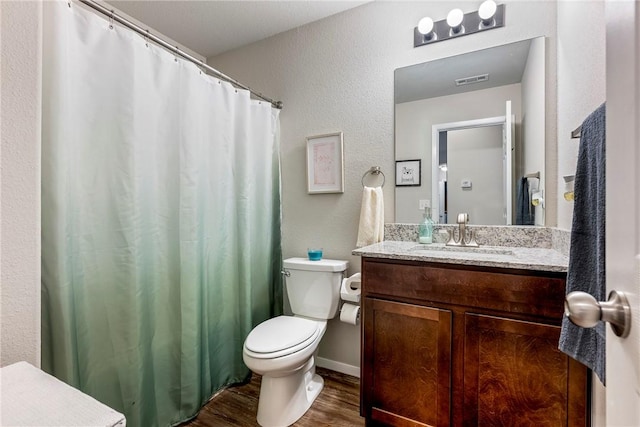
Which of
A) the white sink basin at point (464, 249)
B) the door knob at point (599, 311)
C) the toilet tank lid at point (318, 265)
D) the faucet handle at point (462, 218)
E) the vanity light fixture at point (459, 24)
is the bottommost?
the toilet tank lid at point (318, 265)

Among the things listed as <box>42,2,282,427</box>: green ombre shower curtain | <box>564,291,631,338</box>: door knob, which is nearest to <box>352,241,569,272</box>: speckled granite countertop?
<box>564,291,631,338</box>: door knob

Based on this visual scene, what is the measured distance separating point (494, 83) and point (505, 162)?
0.44 m

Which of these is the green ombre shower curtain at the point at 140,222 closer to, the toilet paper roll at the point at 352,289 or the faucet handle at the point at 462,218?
the toilet paper roll at the point at 352,289

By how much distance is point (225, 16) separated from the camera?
1991 millimetres

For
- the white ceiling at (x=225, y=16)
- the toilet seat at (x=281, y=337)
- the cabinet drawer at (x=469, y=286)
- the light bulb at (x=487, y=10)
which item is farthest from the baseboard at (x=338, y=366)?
the white ceiling at (x=225, y=16)

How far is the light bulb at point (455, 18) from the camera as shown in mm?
1637

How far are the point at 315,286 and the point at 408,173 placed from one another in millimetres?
923

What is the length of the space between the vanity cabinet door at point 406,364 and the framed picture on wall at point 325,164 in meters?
0.89

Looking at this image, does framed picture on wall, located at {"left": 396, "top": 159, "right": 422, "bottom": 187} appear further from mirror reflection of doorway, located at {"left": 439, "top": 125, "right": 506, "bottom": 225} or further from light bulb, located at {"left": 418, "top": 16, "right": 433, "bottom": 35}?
light bulb, located at {"left": 418, "top": 16, "right": 433, "bottom": 35}

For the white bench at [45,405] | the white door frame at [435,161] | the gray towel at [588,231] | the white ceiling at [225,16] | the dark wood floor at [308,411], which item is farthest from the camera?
the white ceiling at [225,16]

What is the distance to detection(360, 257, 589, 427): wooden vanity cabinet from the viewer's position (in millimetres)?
1083

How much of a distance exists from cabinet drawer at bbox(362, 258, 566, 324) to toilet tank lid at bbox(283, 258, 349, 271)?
405 millimetres

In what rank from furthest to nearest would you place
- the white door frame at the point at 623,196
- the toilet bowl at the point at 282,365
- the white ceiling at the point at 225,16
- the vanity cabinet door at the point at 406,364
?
the white ceiling at the point at 225,16, the toilet bowl at the point at 282,365, the vanity cabinet door at the point at 406,364, the white door frame at the point at 623,196

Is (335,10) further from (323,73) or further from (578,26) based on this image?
(578,26)
